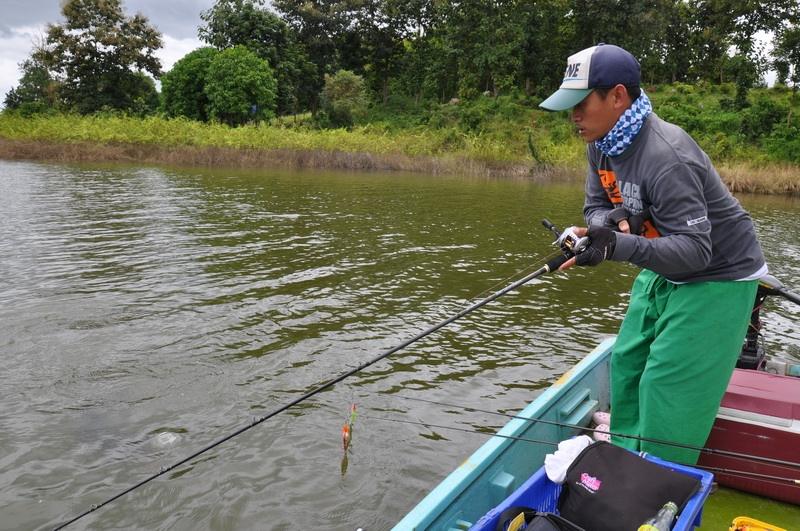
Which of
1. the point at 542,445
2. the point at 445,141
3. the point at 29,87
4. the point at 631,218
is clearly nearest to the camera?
the point at 631,218

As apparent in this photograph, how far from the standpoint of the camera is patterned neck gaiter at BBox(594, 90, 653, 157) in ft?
9.59

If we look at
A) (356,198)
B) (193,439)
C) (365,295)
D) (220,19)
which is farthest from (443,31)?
(193,439)

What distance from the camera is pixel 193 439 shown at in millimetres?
5023

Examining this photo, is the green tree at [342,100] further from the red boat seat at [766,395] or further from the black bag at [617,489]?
the black bag at [617,489]

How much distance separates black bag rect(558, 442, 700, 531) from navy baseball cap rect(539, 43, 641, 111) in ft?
5.56

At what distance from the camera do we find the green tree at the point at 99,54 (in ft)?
149

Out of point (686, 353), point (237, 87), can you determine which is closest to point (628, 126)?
point (686, 353)

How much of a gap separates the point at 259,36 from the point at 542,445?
4892cm

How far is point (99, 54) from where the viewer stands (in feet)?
154

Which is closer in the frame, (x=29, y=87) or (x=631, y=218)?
(x=631, y=218)

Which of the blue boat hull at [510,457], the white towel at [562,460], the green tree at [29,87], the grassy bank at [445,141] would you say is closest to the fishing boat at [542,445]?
the blue boat hull at [510,457]

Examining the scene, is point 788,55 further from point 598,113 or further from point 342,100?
point 598,113

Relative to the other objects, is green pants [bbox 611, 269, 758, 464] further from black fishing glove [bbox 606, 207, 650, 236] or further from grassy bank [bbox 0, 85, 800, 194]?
grassy bank [bbox 0, 85, 800, 194]

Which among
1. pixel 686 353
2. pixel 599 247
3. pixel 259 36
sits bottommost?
pixel 686 353
